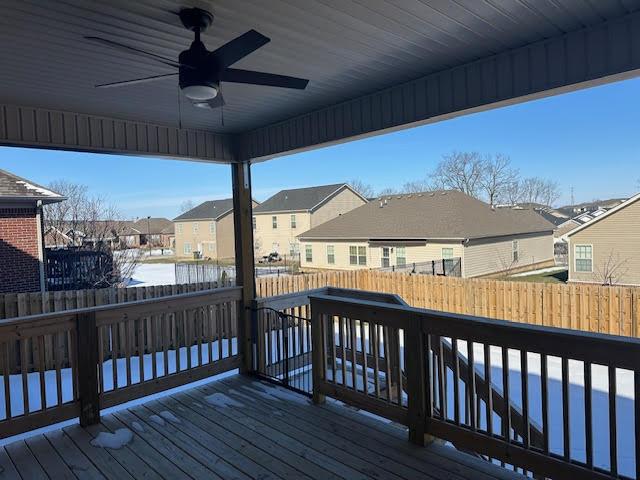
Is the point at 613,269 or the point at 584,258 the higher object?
the point at 584,258

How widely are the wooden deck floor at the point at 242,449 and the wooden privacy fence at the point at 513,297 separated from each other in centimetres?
665

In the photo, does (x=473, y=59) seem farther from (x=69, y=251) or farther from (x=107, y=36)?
(x=69, y=251)

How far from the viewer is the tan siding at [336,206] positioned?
2367cm

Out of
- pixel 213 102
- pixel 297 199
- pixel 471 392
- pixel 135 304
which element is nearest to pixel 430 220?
pixel 297 199

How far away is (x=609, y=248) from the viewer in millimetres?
15461

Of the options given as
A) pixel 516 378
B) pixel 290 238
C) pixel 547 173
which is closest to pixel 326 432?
pixel 516 378

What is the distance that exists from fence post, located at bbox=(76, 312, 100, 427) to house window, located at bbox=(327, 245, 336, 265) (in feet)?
54.2

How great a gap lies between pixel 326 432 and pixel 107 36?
313 centimetres

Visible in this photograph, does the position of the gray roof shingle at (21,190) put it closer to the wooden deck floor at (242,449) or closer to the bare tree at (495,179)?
the wooden deck floor at (242,449)

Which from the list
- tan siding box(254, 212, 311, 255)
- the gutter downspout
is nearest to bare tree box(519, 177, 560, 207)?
tan siding box(254, 212, 311, 255)

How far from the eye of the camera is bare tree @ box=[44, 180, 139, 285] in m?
12.4

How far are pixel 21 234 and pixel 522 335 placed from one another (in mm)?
9762

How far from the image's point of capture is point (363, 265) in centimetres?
1872

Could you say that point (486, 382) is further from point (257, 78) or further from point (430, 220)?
point (430, 220)
